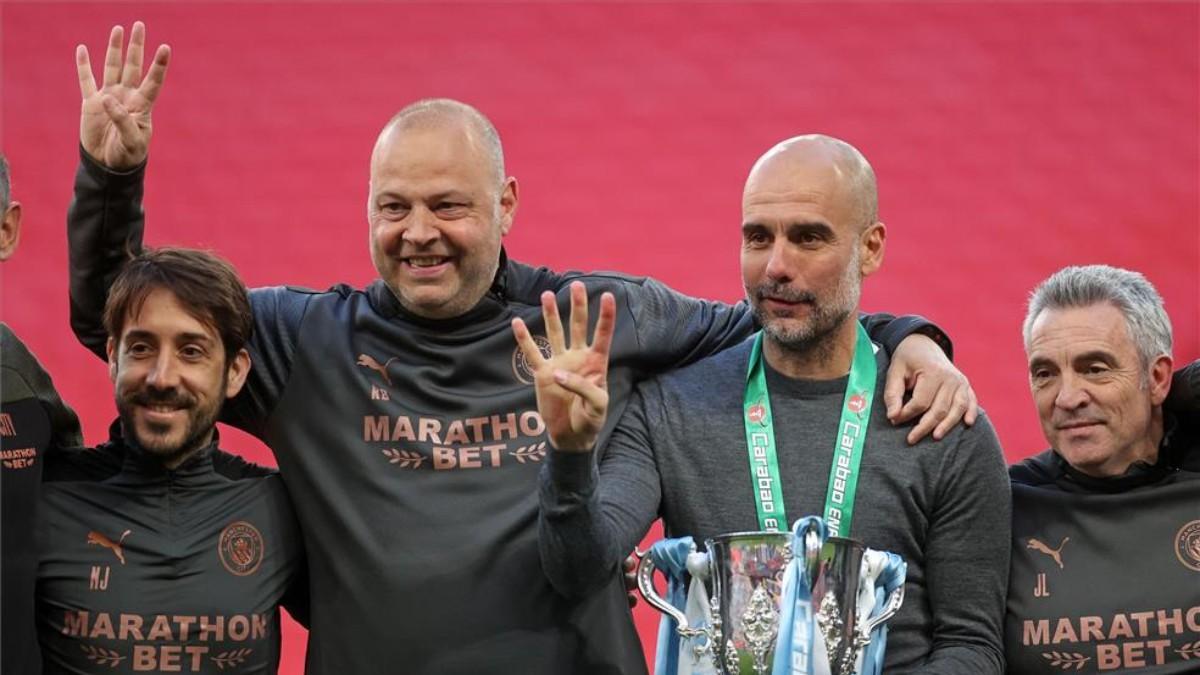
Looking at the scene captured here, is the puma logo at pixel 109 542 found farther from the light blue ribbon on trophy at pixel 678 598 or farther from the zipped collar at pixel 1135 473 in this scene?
the zipped collar at pixel 1135 473

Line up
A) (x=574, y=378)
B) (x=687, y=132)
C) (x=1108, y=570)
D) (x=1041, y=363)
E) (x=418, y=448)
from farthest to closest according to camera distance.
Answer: (x=687, y=132), (x=1041, y=363), (x=1108, y=570), (x=418, y=448), (x=574, y=378)

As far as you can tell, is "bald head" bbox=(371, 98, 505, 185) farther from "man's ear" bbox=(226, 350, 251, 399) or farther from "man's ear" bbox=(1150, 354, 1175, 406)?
"man's ear" bbox=(1150, 354, 1175, 406)

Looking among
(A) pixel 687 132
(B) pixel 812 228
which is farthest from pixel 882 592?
(A) pixel 687 132

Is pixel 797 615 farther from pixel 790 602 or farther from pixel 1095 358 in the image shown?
pixel 1095 358

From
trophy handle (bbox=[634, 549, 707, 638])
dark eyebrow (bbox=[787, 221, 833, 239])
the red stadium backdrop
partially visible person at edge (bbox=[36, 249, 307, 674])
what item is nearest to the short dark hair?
partially visible person at edge (bbox=[36, 249, 307, 674])

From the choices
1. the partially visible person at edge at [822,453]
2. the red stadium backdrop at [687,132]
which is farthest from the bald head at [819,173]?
the red stadium backdrop at [687,132]

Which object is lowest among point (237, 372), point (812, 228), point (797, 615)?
point (797, 615)

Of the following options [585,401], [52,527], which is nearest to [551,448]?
[585,401]

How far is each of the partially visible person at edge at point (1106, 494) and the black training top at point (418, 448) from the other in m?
0.29

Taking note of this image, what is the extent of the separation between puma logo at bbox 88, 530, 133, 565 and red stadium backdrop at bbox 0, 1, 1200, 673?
2420 mm

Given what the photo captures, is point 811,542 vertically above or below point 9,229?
below

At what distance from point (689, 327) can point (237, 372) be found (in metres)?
0.71

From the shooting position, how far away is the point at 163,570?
229 centimetres

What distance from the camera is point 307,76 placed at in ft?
15.8
